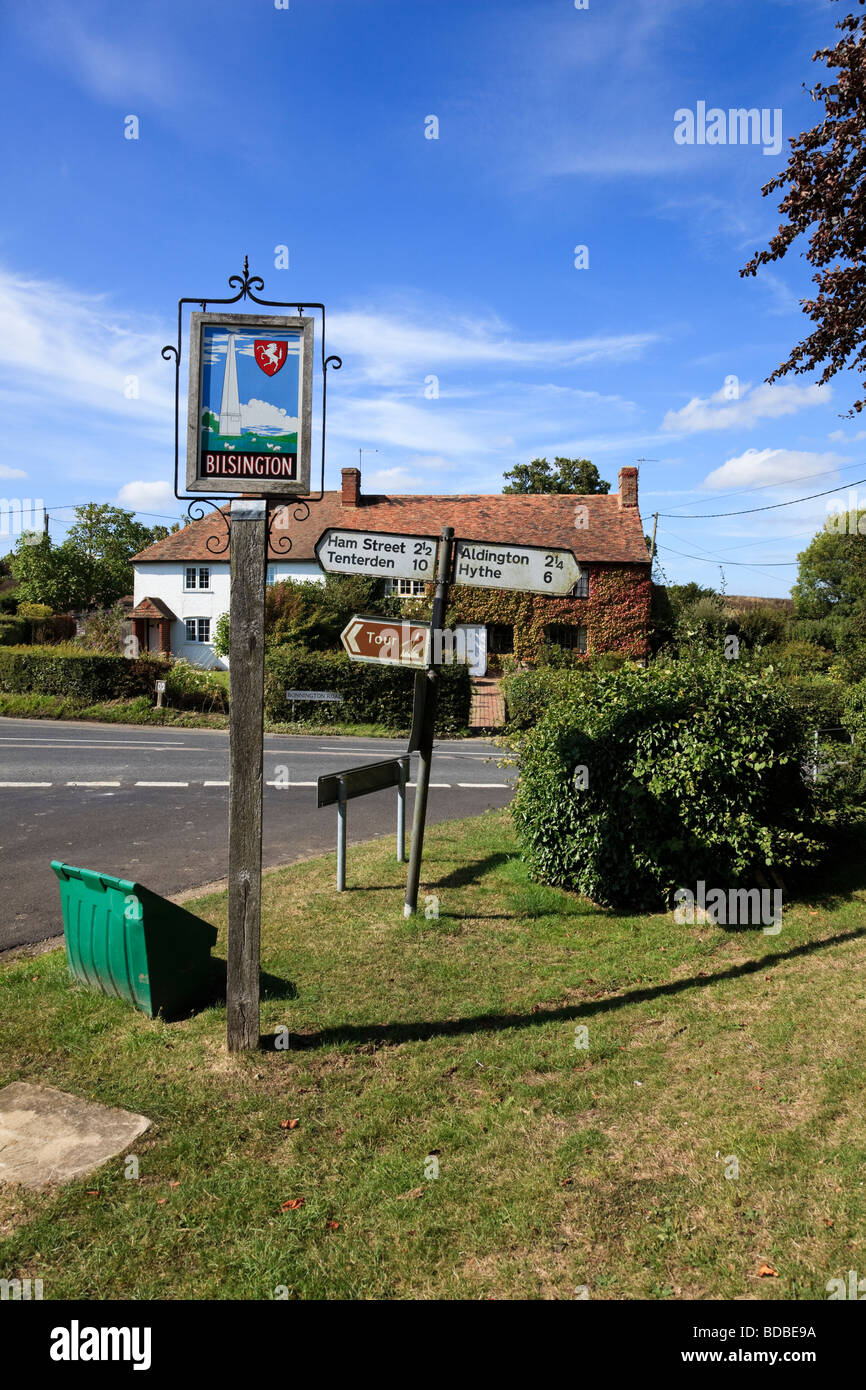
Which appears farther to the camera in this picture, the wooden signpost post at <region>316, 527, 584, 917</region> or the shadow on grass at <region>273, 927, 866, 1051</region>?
the wooden signpost post at <region>316, 527, 584, 917</region>

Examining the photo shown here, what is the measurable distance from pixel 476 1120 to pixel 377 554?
3601 mm

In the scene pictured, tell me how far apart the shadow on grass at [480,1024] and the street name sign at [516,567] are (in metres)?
2.70

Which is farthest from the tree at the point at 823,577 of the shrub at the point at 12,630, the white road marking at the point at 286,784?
the white road marking at the point at 286,784

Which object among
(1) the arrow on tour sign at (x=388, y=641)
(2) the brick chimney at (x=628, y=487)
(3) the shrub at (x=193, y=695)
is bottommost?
(3) the shrub at (x=193, y=695)

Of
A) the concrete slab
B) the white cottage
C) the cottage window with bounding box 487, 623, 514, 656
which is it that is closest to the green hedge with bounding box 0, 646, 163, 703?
the white cottage

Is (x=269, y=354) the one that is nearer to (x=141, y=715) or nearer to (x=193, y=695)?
(x=141, y=715)

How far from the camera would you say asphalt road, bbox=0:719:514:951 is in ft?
26.9

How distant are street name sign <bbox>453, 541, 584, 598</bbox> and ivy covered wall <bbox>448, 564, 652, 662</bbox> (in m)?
A: 28.0

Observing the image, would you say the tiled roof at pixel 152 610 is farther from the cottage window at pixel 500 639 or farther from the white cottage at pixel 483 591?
the cottage window at pixel 500 639

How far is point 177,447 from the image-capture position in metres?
4.71

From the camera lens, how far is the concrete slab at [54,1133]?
3.50 meters

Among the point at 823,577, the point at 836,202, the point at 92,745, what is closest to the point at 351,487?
the point at 92,745

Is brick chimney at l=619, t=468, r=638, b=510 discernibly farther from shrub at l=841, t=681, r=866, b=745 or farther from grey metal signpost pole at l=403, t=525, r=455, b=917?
grey metal signpost pole at l=403, t=525, r=455, b=917

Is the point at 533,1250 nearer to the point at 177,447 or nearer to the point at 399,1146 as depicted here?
the point at 399,1146
